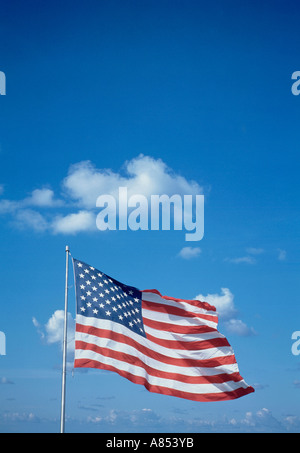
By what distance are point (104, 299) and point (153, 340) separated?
3.85 m

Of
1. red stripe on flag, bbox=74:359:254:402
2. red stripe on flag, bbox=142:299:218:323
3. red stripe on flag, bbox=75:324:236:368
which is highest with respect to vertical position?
red stripe on flag, bbox=142:299:218:323

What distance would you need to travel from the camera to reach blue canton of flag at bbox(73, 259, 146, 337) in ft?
110

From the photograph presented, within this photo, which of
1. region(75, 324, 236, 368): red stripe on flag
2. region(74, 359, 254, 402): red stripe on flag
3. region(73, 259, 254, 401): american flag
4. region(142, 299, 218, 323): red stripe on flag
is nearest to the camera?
region(74, 359, 254, 402): red stripe on flag

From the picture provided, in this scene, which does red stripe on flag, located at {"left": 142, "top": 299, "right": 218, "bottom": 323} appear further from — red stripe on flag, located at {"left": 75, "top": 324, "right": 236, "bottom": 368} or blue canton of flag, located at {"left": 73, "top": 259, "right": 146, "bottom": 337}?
red stripe on flag, located at {"left": 75, "top": 324, "right": 236, "bottom": 368}

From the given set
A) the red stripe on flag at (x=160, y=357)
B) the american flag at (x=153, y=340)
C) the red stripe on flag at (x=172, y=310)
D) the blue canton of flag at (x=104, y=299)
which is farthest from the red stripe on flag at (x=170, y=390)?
the red stripe on flag at (x=172, y=310)

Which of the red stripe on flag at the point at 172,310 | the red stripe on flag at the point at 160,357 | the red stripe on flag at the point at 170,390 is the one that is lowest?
the red stripe on flag at the point at 170,390

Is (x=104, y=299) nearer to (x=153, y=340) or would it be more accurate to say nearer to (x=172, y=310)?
(x=153, y=340)

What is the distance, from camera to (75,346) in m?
31.8

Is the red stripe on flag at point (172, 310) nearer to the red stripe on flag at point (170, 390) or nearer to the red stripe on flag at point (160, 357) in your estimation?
the red stripe on flag at point (160, 357)

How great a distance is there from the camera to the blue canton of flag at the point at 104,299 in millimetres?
33594

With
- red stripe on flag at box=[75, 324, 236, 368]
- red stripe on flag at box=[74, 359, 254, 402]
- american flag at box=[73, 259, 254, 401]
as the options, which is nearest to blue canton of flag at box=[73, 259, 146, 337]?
american flag at box=[73, 259, 254, 401]

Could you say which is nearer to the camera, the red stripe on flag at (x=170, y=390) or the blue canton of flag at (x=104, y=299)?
the red stripe on flag at (x=170, y=390)
